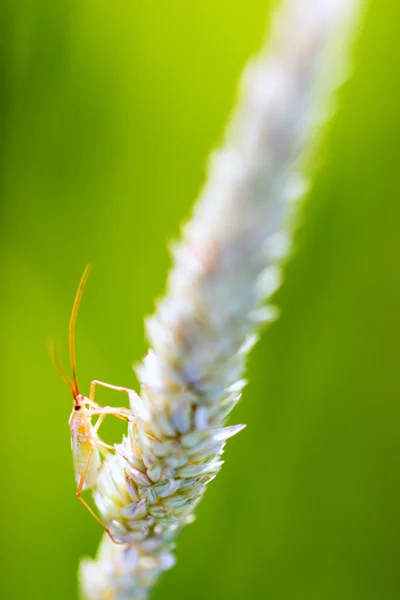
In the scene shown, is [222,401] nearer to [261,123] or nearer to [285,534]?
[261,123]

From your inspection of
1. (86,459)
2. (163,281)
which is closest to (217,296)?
(86,459)

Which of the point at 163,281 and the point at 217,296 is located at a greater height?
the point at 163,281

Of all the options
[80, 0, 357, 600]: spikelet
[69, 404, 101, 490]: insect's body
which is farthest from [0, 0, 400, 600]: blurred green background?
[80, 0, 357, 600]: spikelet

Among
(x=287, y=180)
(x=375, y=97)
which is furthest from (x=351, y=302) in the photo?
(x=287, y=180)

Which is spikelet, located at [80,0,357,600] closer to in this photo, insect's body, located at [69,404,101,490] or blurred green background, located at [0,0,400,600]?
insect's body, located at [69,404,101,490]

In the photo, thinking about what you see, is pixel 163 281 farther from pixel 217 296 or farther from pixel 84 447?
pixel 217 296

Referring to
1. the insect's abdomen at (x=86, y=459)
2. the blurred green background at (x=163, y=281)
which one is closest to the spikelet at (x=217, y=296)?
the insect's abdomen at (x=86, y=459)

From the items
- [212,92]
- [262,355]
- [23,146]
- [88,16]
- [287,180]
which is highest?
[88,16]
